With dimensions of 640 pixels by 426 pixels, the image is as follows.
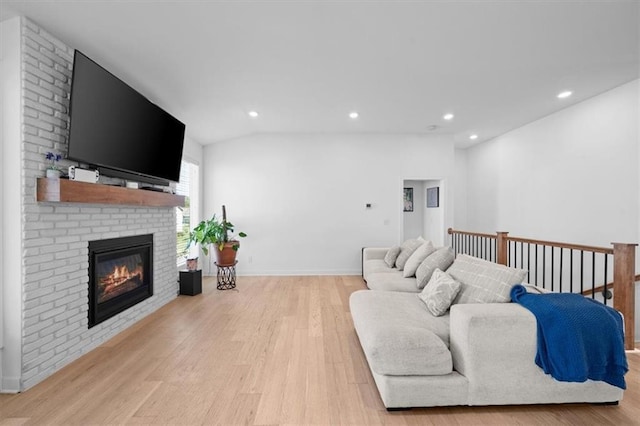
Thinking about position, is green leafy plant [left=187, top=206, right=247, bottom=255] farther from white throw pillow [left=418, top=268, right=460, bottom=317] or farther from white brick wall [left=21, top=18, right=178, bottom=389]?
white throw pillow [left=418, top=268, right=460, bottom=317]

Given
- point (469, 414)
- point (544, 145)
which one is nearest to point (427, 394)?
point (469, 414)

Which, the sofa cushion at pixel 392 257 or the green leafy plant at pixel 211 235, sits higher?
the green leafy plant at pixel 211 235

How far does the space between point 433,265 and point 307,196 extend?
325 centimetres

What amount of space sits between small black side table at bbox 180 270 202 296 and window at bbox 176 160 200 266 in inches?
20.3

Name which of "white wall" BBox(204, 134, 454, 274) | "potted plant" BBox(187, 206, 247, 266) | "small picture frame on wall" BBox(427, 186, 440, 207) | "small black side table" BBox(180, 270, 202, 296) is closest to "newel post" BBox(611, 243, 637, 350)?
"white wall" BBox(204, 134, 454, 274)


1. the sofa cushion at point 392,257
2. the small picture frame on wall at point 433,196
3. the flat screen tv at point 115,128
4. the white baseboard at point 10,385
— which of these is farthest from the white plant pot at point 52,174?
the small picture frame on wall at point 433,196

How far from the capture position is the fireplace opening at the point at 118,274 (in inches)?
115

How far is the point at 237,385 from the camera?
226 centimetres

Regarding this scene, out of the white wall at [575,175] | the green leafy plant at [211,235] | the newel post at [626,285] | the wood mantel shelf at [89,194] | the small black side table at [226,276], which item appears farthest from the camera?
the small black side table at [226,276]

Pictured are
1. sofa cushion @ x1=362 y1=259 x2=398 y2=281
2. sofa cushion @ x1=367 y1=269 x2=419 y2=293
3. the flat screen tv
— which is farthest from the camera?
sofa cushion @ x1=362 y1=259 x2=398 y2=281

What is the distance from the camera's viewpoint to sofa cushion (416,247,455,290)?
131 inches

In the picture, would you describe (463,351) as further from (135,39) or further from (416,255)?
(135,39)

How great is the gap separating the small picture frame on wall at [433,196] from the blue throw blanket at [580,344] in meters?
4.59

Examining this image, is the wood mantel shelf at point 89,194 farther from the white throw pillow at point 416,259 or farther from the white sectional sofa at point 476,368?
the white throw pillow at point 416,259
